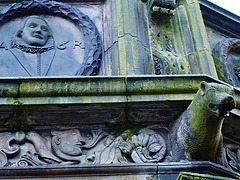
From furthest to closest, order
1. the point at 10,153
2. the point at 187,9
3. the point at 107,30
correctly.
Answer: the point at 187,9, the point at 107,30, the point at 10,153

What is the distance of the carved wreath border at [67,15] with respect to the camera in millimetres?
4875

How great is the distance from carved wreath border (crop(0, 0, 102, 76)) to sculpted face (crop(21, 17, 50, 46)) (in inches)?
7.3

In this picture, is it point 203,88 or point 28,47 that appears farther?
point 28,47

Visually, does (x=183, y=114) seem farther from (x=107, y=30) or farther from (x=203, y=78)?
(x=107, y=30)

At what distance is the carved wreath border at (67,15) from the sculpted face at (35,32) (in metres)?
0.19

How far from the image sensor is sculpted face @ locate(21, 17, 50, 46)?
4.89 meters

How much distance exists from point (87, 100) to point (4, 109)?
0.78 m

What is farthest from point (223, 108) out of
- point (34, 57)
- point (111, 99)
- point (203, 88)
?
point (34, 57)

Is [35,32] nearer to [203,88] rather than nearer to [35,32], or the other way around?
[35,32]

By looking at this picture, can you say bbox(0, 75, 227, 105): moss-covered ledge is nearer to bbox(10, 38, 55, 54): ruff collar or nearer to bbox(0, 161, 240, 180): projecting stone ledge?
bbox(0, 161, 240, 180): projecting stone ledge

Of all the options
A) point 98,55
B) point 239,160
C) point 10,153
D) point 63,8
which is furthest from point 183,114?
point 63,8

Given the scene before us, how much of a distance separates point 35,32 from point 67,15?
0.48 meters

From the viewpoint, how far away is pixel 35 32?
494cm

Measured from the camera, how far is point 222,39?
5988 millimetres
